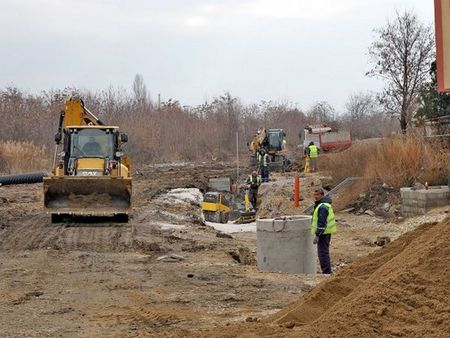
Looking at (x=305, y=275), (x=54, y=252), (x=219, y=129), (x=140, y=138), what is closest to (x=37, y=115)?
(x=140, y=138)

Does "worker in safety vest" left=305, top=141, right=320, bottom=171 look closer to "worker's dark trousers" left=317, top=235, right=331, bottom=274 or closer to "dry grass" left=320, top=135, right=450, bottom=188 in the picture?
"dry grass" left=320, top=135, right=450, bottom=188

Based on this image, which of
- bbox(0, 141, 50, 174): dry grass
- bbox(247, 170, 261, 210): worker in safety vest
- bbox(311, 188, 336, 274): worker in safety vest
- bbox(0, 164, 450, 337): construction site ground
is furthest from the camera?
bbox(0, 141, 50, 174): dry grass

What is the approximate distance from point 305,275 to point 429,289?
5.51m

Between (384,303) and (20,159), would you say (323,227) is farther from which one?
(20,159)

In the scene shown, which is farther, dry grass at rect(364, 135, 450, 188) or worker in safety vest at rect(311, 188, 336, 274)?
dry grass at rect(364, 135, 450, 188)

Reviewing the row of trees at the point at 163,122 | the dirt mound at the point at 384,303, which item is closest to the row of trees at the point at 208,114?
the row of trees at the point at 163,122

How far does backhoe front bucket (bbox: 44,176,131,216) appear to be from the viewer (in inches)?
669

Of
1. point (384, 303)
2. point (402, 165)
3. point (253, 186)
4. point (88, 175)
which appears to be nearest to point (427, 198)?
point (402, 165)

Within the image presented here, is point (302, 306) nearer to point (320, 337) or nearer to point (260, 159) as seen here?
point (320, 337)

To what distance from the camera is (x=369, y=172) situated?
23938 mm

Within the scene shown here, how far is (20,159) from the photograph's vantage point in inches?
1425

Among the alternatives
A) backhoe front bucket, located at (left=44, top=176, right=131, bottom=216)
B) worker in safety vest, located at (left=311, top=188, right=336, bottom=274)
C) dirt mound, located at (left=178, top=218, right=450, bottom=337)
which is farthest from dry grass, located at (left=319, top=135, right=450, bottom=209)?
dirt mound, located at (left=178, top=218, right=450, bottom=337)

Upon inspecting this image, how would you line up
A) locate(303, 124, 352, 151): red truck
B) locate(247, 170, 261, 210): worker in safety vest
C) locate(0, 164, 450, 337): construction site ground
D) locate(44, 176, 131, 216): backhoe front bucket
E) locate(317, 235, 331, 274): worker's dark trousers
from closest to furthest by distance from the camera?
Answer: locate(0, 164, 450, 337): construction site ground
locate(317, 235, 331, 274): worker's dark trousers
locate(44, 176, 131, 216): backhoe front bucket
locate(247, 170, 261, 210): worker in safety vest
locate(303, 124, 352, 151): red truck

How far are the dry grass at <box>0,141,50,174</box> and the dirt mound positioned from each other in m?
30.8
